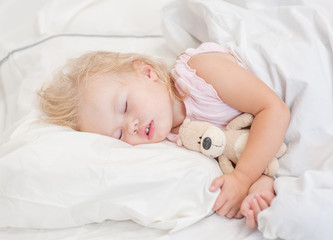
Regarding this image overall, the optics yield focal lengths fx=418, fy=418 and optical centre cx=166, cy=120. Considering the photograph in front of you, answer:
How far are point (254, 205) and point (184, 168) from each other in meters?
0.17

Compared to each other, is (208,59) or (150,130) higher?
(208,59)

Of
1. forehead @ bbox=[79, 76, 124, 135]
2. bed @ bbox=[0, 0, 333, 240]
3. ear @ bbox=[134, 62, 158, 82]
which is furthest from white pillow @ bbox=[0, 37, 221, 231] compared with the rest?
ear @ bbox=[134, 62, 158, 82]

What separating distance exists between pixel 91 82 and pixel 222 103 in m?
0.34

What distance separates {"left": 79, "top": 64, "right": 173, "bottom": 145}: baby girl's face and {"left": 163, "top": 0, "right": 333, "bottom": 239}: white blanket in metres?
0.26

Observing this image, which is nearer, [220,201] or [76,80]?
[220,201]

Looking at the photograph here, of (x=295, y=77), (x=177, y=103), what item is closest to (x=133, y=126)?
(x=177, y=103)

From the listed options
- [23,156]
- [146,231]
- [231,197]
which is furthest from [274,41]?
[23,156]

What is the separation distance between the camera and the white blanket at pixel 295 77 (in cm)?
81

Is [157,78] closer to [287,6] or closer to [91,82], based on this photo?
[91,82]

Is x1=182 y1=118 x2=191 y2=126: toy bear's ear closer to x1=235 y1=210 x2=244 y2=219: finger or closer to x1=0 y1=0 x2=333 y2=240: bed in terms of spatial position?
x1=0 y1=0 x2=333 y2=240: bed

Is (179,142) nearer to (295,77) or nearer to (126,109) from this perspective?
(126,109)

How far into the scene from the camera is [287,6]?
115 centimetres

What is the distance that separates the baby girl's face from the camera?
104cm

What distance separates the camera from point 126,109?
3.45 ft
